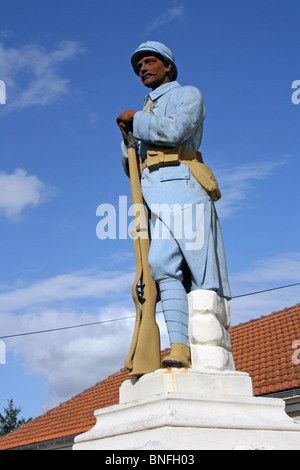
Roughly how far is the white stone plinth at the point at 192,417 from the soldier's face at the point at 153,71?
2.75 metres

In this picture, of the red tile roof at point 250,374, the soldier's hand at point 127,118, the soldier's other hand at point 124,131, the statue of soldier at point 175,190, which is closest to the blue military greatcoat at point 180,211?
the statue of soldier at point 175,190

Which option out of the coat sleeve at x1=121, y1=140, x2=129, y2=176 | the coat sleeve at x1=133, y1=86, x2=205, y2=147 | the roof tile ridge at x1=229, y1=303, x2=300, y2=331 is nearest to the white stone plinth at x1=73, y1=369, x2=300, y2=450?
the coat sleeve at x1=133, y1=86, x2=205, y2=147

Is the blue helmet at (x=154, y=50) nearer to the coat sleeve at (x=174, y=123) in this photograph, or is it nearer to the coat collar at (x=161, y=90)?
the coat collar at (x=161, y=90)

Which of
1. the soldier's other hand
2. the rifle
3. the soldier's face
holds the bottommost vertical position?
the rifle

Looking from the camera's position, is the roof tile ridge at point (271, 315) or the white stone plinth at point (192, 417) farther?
the roof tile ridge at point (271, 315)

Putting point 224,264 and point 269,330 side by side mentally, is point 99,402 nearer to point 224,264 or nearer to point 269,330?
point 269,330

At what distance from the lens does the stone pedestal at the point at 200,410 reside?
377 centimetres

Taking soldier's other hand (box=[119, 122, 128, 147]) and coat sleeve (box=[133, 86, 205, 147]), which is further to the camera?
soldier's other hand (box=[119, 122, 128, 147])

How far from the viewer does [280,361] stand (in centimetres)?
1254

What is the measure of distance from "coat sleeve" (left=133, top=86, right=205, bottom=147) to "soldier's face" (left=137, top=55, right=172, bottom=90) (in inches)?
17.5

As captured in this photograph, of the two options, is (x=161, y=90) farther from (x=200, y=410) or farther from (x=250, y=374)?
(x=250, y=374)

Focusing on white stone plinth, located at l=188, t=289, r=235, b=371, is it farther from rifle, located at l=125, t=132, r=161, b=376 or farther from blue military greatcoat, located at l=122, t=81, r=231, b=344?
rifle, located at l=125, t=132, r=161, b=376

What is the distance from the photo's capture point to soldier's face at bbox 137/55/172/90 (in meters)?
5.45
